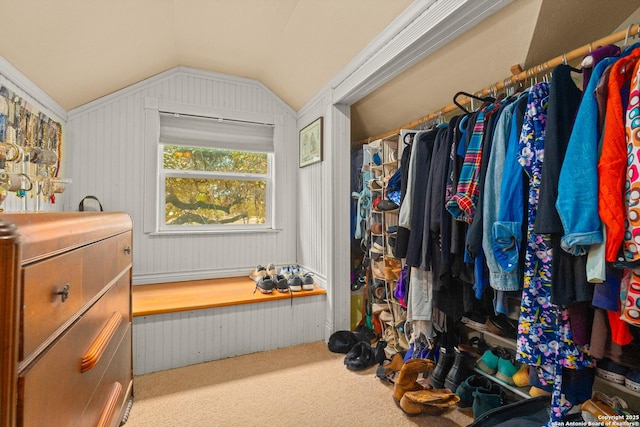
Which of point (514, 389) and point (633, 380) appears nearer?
point (633, 380)

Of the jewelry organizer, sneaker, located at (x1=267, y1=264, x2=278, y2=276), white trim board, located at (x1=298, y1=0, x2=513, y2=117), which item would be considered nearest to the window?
sneaker, located at (x1=267, y1=264, x2=278, y2=276)

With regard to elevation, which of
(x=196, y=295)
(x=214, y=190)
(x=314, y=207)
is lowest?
(x=196, y=295)

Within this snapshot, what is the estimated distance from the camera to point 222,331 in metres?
2.22

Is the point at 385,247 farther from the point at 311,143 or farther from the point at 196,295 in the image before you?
the point at 196,295

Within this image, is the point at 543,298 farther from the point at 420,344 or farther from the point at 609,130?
the point at 420,344

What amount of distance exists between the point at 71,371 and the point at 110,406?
53 centimetres

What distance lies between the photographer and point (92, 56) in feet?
6.27

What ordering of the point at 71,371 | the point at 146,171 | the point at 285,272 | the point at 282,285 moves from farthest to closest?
the point at 285,272, the point at 146,171, the point at 282,285, the point at 71,371

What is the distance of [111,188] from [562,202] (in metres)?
2.97

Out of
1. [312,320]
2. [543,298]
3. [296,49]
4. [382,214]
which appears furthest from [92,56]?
[543,298]

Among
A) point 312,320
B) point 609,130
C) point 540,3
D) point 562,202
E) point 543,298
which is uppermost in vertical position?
point 540,3

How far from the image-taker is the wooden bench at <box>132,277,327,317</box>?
2.10 metres

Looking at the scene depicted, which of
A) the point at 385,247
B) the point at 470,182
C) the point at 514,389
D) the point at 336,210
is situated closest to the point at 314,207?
the point at 336,210

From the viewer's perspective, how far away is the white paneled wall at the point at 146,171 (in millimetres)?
2516
